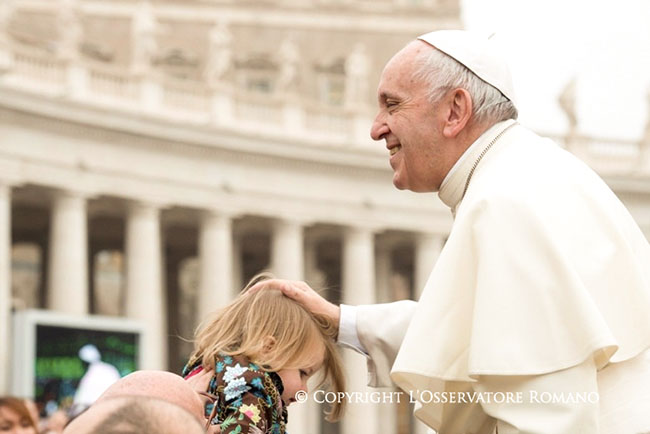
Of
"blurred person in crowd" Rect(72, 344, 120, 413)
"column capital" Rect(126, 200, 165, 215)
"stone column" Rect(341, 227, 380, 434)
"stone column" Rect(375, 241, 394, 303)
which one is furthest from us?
"stone column" Rect(375, 241, 394, 303)

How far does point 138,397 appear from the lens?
465 cm

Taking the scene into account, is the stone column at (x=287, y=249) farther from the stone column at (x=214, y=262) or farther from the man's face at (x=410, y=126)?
the man's face at (x=410, y=126)

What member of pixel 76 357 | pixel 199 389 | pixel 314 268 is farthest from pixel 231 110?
pixel 199 389

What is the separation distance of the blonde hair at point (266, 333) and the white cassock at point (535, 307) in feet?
2.47

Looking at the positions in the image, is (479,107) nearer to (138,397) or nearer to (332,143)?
(138,397)

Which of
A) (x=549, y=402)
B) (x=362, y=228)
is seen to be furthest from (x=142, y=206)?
(x=549, y=402)

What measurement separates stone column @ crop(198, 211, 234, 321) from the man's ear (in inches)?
1766

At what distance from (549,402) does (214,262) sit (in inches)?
1819

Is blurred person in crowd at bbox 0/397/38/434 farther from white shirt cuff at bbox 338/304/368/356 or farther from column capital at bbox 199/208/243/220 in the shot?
column capital at bbox 199/208/243/220

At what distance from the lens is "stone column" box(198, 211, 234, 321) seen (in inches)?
2042

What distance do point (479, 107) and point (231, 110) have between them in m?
48.4

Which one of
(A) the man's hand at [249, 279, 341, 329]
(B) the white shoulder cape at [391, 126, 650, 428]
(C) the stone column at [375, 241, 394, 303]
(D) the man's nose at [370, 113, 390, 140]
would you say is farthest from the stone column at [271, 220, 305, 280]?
(B) the white shoulder cape at [391, 126, 650, 428]

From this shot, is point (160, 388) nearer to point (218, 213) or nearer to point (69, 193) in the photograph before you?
point (69, 193)

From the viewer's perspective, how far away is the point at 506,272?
6.24m
